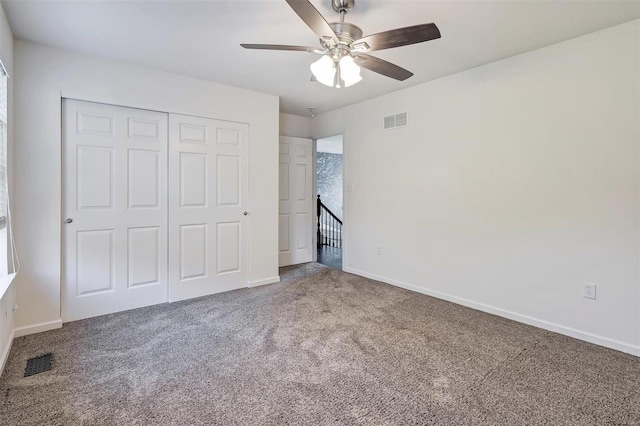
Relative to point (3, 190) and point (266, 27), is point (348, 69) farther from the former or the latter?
point (3, 190)

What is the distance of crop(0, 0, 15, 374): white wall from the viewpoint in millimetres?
2168

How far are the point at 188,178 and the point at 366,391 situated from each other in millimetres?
2736

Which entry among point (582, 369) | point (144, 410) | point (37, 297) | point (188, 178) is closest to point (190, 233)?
point (188, 178)

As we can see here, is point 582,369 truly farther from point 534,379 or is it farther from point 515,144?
point 515,144

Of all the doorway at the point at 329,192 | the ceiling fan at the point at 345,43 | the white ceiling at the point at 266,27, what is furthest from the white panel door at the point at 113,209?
the doorway at the point at 329,192

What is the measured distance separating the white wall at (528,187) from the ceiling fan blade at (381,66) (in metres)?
1.32

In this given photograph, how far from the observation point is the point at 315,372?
6.84 feet

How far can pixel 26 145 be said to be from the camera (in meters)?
2.63

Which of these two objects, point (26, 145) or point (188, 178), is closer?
point (26, 145)

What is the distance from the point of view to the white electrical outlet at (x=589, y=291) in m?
2.54

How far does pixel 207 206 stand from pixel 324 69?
2.20 metres

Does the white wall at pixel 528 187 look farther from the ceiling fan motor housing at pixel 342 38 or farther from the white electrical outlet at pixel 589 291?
the ceiling fan motor housing at pixel 342 38

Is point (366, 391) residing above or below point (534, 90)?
below

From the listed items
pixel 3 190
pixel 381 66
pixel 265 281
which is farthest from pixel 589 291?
pixel 3 190
